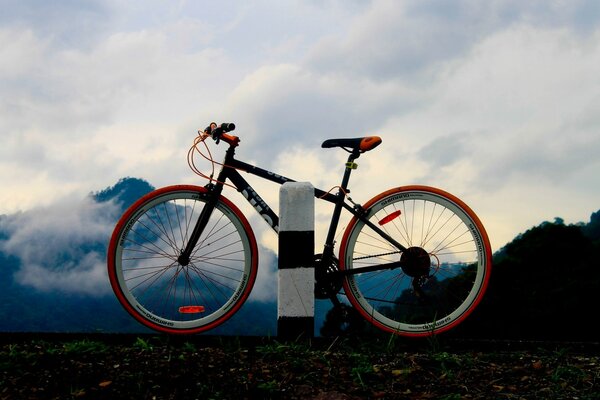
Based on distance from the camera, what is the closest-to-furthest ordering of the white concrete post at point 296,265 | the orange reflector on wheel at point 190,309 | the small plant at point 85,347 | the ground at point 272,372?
the ground at point 272,372, the small plant at point 85,347, the white concrete post at point 296,265, the orange reflector on wheel at point 190,309

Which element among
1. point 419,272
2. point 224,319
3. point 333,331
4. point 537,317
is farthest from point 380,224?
point 537,317

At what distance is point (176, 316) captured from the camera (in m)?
5.56

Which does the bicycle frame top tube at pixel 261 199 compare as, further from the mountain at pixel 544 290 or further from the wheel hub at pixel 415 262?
the mountain at pixel 544 290

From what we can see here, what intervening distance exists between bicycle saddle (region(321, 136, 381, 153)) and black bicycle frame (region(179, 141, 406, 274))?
6cm

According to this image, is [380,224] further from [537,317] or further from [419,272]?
[537,317]

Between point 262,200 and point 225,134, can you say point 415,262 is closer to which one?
point 262,200

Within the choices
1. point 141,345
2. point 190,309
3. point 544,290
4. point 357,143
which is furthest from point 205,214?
point 544,290

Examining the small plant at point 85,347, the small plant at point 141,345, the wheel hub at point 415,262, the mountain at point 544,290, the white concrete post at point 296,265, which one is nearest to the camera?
the small plant at point 85,347

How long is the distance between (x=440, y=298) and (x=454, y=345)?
0.47 m

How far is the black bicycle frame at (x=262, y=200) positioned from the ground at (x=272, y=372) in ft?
3.17

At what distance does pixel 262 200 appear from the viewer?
571 centimetres

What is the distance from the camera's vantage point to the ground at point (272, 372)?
3891 millimetres

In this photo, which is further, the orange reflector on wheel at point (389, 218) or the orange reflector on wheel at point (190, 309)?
the orange reflector on wheel at point (389, 218)

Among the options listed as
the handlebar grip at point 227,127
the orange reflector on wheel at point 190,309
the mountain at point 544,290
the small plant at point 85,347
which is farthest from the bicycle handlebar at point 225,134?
the mountain at point 544,290
